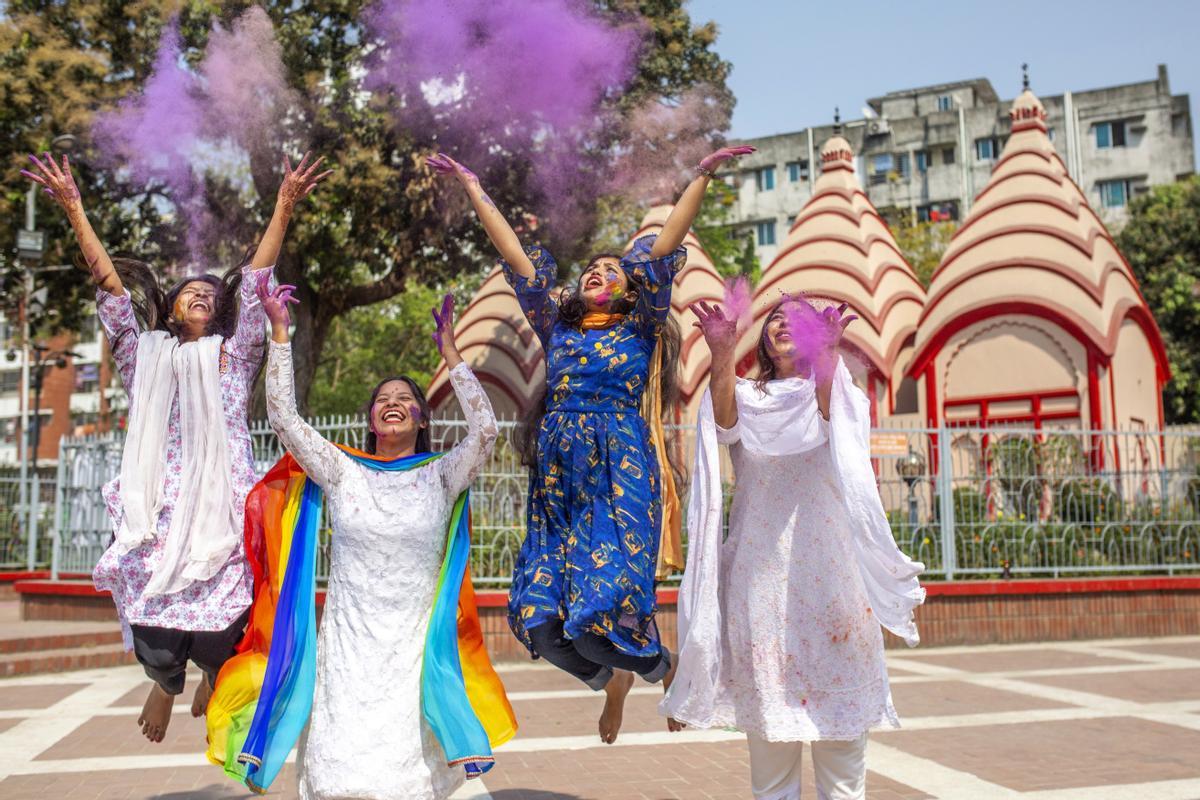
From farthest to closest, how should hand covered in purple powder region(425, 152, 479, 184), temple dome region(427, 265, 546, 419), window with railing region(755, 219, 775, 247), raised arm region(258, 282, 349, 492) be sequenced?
window with railing region(755, 219, 775, 247) < temple dome region(427, 265, 546, 419) < hand covered in purple powder region(425, 152, 479, 184) < raised arm region(258, 282, 349, 492)

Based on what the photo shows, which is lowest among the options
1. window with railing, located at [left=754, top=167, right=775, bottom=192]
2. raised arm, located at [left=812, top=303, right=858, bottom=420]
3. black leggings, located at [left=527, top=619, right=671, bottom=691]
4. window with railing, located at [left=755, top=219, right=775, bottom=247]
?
black leggings, located at [left=527, top=619, right=671, bottom=691]

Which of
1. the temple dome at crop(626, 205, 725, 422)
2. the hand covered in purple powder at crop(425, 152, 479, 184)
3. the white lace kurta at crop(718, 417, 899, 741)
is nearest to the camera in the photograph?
the white lace kurta at crop(718, 417, 899, 741)

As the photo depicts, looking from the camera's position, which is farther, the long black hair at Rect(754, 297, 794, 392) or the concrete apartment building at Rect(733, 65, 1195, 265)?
the concrete apartment building at Rect(733, 65, 1195, 265)

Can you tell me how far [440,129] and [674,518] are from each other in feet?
25.6

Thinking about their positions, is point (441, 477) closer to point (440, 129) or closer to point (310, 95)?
point (440, 129)

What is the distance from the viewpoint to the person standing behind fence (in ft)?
13.5

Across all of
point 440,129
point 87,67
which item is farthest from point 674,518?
point 87,67

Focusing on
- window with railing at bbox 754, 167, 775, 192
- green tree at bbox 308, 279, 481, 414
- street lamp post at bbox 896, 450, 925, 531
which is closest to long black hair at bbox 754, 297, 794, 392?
street lamp post at bbox 896, 450, 925, 531

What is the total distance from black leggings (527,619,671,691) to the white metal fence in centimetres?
654

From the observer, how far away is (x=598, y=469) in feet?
13.4

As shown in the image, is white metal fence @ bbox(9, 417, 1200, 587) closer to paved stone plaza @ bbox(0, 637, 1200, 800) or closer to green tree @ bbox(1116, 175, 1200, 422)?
paved stone plaza @ bbox(0, 637, 1200, 800)

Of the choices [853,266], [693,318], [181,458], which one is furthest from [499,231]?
[853,266]

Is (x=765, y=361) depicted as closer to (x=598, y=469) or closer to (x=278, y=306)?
(x=598, y=469)

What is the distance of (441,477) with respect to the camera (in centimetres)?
402
